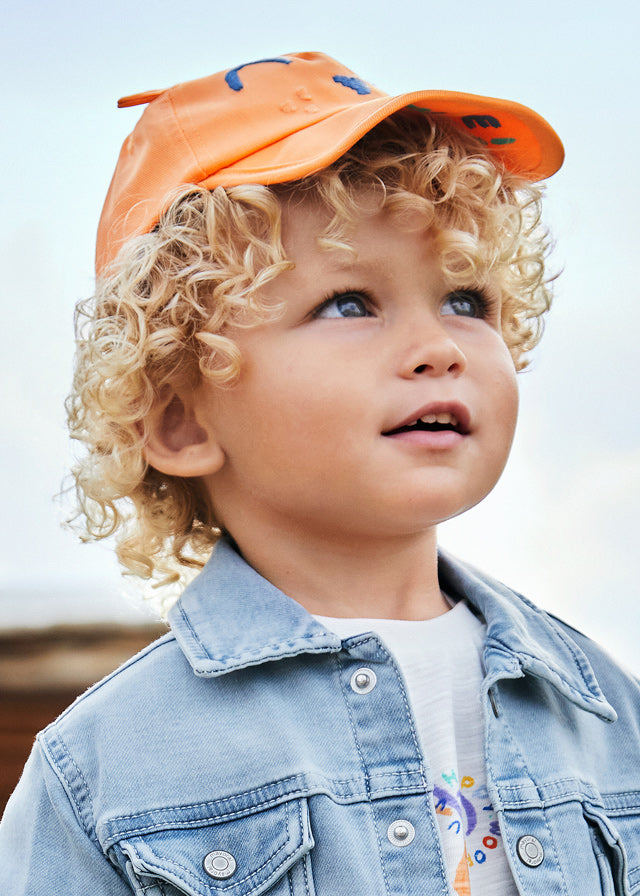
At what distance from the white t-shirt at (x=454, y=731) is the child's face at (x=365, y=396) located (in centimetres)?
12

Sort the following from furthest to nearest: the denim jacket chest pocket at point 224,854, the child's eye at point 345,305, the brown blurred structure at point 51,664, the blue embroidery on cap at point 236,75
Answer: the brown blurred structure at point 51,664, the blue embroidery on cap at point 236,75, the child's eye at point 345,305, the denim jacket chest pocket at point 224,854

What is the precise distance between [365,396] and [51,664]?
1745mm

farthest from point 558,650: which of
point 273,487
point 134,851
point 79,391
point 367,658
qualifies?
point 79,391

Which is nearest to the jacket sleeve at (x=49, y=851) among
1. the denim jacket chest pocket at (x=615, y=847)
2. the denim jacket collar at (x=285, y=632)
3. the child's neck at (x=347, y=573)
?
the denim jacket collar at (x=285, y=632)

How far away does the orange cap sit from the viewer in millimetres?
979

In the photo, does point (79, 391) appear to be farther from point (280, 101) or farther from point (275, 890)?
point (275, 890)

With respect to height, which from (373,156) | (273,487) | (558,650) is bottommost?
(558,650)

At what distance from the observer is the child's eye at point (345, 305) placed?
955mm

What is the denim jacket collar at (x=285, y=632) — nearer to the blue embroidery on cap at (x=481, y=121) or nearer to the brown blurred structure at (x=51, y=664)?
the blue embroidery on cap at (x=481, y=121)

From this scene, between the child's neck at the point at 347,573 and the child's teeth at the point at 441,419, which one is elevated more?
the child's teeth at the point at 441,419

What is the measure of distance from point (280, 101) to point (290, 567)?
0.49 m

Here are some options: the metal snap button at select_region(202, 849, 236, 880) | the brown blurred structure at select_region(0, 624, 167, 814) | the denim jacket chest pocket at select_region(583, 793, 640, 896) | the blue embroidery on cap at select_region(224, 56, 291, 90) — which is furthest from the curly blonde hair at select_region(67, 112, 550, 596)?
the brown blurred structure at select_region(0, 624, 167, 814)

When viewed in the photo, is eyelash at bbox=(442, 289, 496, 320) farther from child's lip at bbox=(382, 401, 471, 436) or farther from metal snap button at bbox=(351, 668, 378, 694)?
metal snap button at bbox=(351, 668, 378, 694)

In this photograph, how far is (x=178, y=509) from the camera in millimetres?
1158
